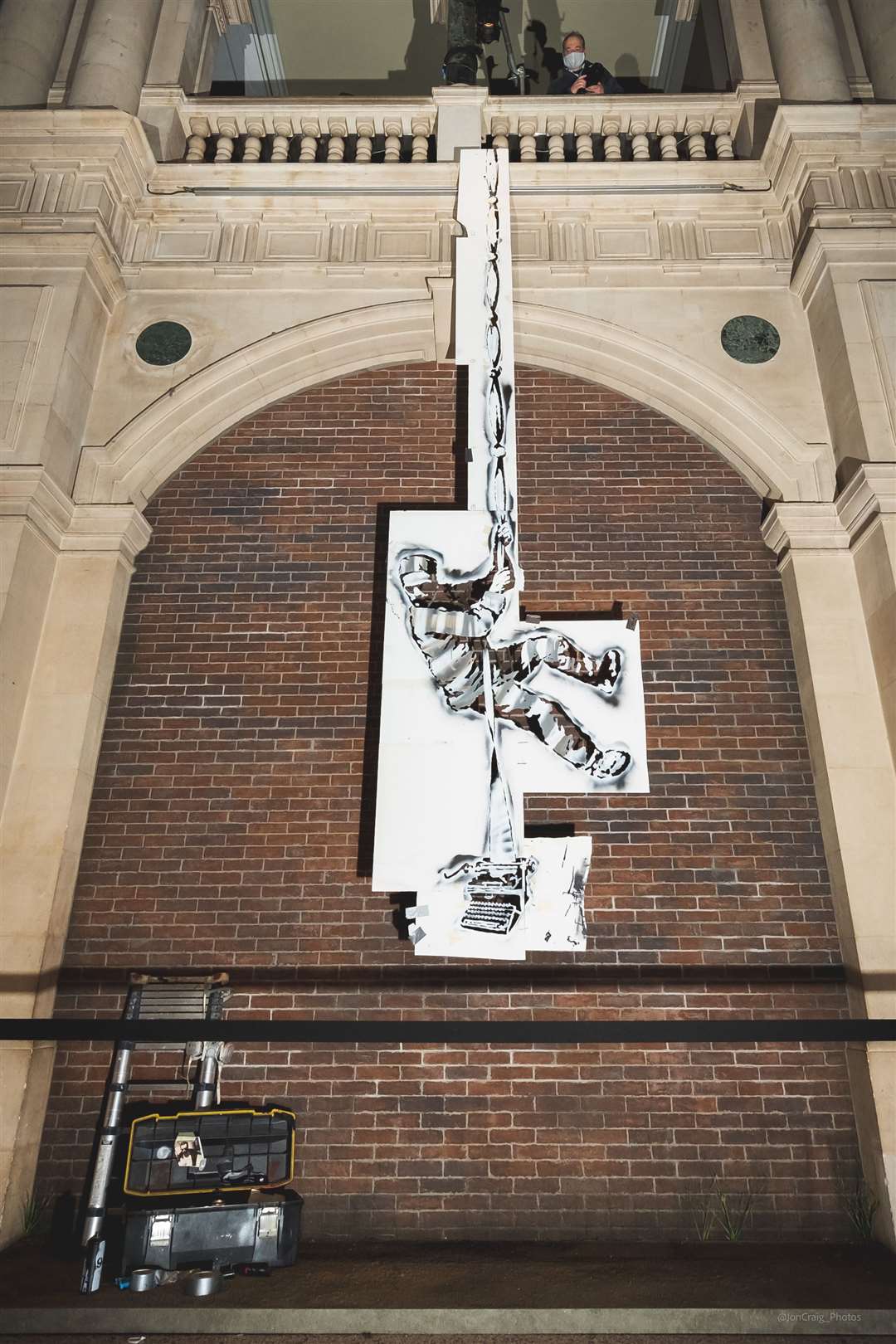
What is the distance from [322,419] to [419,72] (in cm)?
638

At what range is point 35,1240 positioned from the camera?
446 cm

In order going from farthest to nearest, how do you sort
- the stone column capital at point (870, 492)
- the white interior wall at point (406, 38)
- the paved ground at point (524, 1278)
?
the white interior wall at point (406, 38) < the stone column capital at point (870, 492) < the paved ground at point (524, 1278)

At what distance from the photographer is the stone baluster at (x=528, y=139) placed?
691 centimetres

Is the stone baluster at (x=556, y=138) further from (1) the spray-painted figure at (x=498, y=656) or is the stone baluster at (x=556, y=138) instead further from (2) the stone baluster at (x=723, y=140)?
(1) the spray-painted figure at (x=498, y=656)

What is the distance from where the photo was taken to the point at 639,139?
274 inches

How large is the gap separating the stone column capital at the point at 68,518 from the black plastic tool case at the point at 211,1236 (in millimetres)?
3789

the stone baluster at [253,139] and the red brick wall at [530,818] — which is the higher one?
→ the stone baluster at [253,139]

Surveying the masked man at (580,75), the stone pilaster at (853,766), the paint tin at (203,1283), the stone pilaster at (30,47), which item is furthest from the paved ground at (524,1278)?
the masked man at (580,75)

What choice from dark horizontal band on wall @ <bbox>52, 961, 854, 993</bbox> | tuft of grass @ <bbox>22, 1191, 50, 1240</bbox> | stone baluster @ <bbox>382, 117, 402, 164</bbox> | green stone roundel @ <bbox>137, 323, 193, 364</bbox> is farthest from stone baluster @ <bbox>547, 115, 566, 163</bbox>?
tuft of grass @ <bbox>22, 1191, 50, 1240</bbox>

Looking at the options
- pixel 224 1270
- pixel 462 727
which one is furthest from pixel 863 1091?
pixel 224 1270

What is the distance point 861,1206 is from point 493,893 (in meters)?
2.37

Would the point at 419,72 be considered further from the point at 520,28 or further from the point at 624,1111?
the point at 624,1111

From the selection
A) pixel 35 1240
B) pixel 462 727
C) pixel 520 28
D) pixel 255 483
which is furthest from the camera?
pixel 520 28

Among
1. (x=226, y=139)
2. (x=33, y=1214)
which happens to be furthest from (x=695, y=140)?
(x=33, y=1214)
